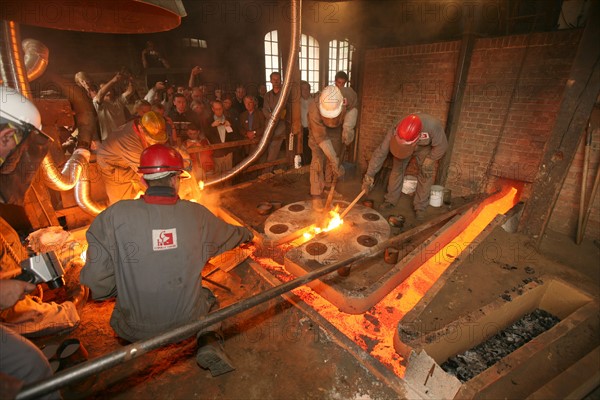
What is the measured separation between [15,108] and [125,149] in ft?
8.06

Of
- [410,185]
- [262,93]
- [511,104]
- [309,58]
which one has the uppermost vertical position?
[309,58]

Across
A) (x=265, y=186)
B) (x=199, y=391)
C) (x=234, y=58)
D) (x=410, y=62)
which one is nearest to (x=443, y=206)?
(x=410, y=62)

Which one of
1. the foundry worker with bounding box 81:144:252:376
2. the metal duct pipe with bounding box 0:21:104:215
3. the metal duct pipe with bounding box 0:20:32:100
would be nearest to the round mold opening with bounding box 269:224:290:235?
the foundry worker with bounding box 81:144:252:376

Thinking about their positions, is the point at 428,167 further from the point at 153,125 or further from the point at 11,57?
the point at 11,57

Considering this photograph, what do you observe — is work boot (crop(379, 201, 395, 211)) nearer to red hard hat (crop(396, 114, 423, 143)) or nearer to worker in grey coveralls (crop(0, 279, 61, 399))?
red hard hat (crop(396, 114, 423, 143))

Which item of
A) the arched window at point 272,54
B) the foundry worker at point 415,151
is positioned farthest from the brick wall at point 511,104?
the arched window at point 272,54

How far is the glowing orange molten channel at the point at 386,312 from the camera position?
330 cm

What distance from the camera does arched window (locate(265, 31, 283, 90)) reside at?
39.0 feet

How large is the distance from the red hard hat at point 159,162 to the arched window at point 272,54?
33.9ft

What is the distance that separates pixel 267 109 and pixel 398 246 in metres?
5.09

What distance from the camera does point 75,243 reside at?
12.9 feet

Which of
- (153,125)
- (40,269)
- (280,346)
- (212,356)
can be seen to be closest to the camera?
(40,269)

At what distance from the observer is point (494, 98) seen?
589cm

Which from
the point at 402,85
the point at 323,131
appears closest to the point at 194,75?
the point at 323,131
